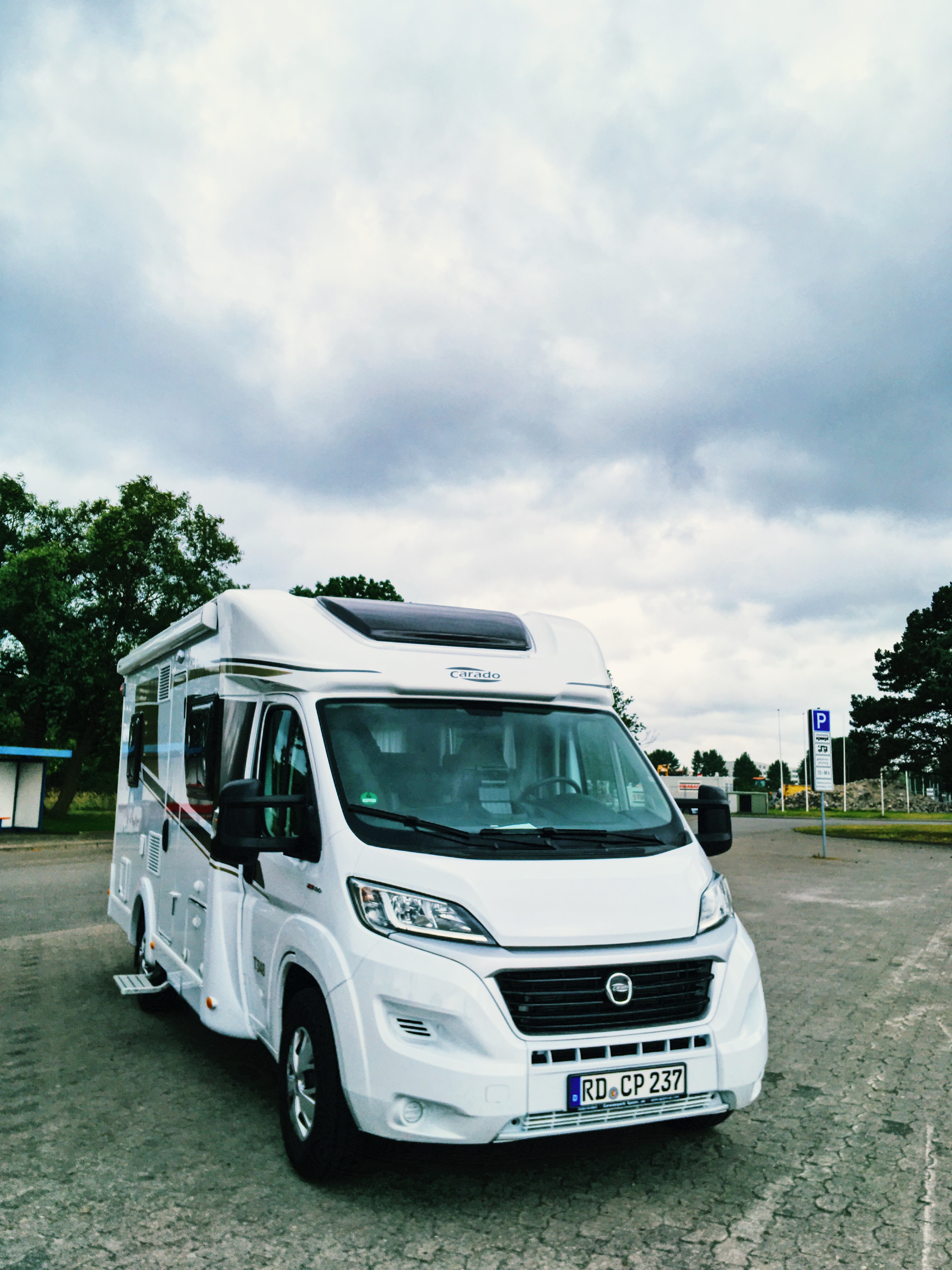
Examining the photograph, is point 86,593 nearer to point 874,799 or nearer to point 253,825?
point 253,825

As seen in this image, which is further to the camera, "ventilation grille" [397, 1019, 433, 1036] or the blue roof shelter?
the blue roof shelter

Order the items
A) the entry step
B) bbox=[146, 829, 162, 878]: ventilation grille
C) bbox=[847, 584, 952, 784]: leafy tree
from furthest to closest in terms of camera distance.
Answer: bbox=[847, 584, 952, 784]: leafy tree < bbox=[146, 829, 162, 878]: ventilation grille < the entry step

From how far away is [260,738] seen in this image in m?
5.27

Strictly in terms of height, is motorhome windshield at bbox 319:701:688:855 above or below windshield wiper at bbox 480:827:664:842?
above

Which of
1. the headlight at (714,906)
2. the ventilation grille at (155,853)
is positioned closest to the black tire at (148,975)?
the ventilation grille at (155,853)

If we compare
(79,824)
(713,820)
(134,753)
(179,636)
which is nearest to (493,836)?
(713,820)

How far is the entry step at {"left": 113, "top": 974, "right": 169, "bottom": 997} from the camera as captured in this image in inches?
265

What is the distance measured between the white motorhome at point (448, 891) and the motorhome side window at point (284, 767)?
0.02 m

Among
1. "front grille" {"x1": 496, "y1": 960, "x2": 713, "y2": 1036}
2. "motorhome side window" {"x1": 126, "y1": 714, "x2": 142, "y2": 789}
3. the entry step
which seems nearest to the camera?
"front grille" {"x1": 496, "y1": 960, "x2": 713, "y2": 1036}

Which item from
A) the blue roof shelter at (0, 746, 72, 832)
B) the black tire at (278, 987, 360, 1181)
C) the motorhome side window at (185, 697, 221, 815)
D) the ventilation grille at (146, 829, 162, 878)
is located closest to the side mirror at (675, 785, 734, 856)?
the black tire at (278, 987, 360, 1181)

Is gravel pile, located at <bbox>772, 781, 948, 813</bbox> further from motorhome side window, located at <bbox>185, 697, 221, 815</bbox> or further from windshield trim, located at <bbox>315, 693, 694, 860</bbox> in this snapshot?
windshield trim, located at <bbox>315, 693, 694, 860</bbox>

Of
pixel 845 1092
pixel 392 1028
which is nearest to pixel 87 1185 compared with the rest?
pixel 392 1028

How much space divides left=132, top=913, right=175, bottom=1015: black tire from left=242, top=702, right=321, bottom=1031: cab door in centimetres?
217

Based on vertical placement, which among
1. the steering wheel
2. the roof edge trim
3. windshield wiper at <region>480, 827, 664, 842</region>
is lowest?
windshield wiper at <region>480, 827, 664, 842</region>
